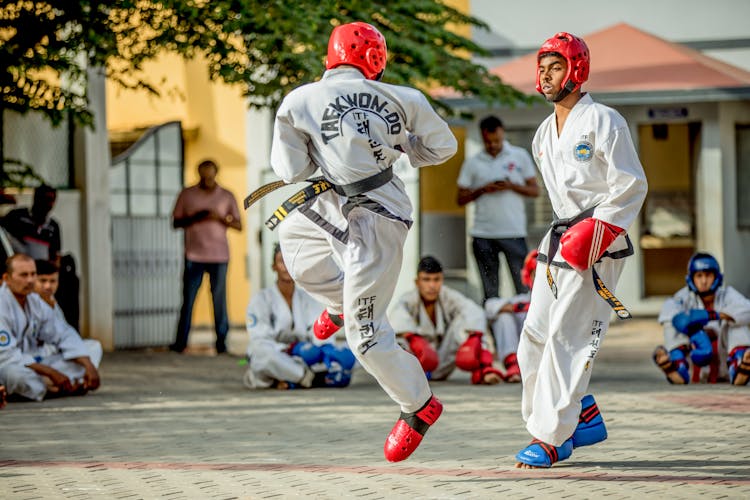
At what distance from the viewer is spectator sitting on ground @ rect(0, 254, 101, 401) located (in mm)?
9539

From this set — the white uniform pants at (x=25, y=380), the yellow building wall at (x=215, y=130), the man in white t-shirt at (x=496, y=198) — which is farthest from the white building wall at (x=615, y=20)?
the white uniform pants at (x=25, y=380)

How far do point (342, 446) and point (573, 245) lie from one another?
1898 millimetres

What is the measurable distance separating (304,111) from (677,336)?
5.15m

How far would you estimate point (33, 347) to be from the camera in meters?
9.98

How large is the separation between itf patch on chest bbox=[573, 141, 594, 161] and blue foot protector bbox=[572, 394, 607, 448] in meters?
1.27

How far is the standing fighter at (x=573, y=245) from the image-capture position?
5945 mm

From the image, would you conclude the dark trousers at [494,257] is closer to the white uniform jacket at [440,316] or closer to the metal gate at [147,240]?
the white uniform jacket at [440,316]

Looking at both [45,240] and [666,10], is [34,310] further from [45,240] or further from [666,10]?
[666,10]

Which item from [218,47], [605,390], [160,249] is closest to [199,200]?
[160,249]

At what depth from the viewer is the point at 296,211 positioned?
20.5 feet

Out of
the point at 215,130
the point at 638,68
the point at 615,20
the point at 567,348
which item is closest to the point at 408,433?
the point at 567,348

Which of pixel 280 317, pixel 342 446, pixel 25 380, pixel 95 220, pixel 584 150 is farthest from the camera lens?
pixel 95 220

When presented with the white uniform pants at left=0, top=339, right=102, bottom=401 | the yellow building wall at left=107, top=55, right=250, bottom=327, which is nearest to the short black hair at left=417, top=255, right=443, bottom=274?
the white uniform pants at left=0, top=339, right=102, bottom=401

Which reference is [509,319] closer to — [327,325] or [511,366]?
[511,366]
